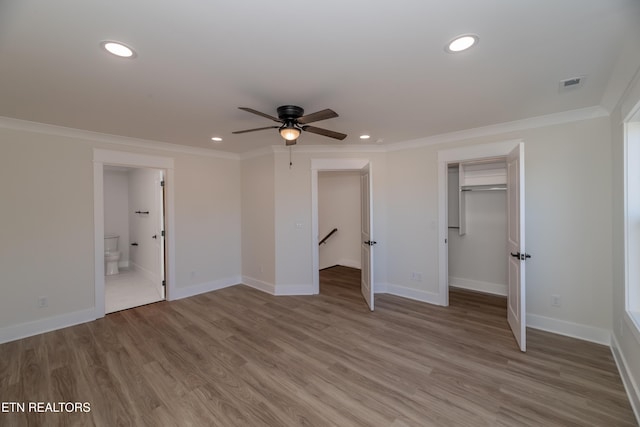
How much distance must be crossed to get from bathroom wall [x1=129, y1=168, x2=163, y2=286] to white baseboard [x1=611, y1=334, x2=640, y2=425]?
18.7 feet

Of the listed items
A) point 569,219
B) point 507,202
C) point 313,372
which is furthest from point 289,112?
point 569,219

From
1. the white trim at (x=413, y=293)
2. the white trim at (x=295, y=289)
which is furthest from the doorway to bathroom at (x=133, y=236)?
the white trim at (x=413, y=293)

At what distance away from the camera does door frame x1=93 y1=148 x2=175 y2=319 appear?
368 centimetres

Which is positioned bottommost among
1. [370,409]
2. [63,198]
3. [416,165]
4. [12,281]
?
[370,409]

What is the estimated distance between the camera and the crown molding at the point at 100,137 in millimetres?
3121

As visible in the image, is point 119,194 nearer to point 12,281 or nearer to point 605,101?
point 12,281

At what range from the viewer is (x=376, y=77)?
2125mm

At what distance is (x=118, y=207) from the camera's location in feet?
21.1

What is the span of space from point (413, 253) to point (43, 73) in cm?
459

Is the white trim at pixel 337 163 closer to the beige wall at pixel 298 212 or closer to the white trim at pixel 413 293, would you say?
the beige wall at pixel 298 212

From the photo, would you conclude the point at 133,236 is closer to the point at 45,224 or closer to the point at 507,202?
the point at 45,224

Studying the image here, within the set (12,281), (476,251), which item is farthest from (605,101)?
(12,281)

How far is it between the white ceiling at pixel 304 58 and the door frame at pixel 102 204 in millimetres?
754

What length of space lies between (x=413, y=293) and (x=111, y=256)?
6.30 meters
